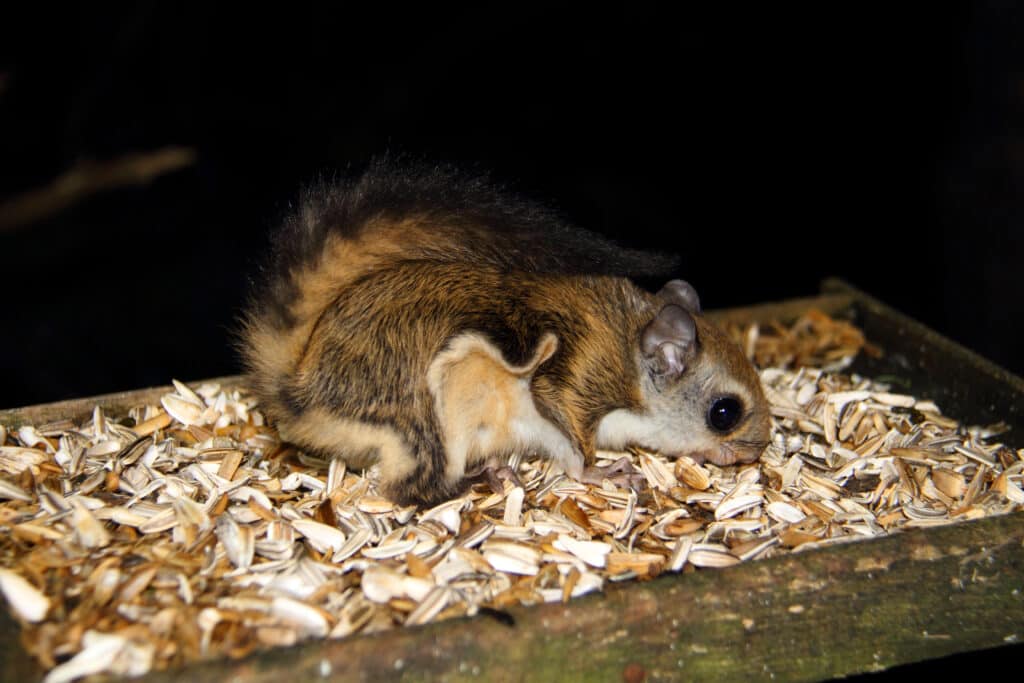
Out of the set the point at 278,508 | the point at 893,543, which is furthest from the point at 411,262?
the point at 893,543

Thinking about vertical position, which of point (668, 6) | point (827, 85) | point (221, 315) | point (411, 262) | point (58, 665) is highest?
point (668, 6)

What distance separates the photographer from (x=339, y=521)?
238cm

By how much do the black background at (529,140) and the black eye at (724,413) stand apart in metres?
1.75

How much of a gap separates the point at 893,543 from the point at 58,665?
5.77ft

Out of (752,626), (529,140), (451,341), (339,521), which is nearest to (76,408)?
(339,521)

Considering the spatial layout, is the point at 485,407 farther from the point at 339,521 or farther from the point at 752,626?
the point at 752,626

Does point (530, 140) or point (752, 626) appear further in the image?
point (530, 140)

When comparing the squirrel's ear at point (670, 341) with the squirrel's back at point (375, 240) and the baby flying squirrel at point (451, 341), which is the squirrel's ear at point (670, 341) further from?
the squirrel's back at point (375, 240)

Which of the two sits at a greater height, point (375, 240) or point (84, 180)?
point (375, 240)

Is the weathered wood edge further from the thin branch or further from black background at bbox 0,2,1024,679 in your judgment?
the thin branch

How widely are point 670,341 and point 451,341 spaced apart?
66 centimetres

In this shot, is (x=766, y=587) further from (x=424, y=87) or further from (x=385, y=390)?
(x=424, y=87)

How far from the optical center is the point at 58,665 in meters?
1.80

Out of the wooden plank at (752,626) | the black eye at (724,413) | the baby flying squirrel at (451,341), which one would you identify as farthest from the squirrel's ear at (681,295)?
the wooden plank at (752,626)
